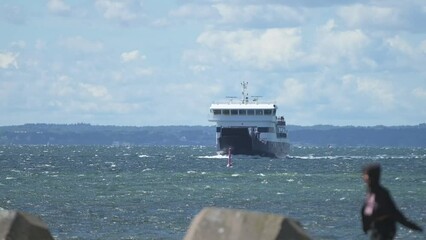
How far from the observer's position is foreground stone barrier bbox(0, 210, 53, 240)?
15539mm

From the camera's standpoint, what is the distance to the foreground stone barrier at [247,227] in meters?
13.5

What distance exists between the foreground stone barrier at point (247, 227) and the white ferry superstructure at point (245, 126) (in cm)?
9729

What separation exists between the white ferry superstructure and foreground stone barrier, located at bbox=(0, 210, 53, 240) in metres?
95.2

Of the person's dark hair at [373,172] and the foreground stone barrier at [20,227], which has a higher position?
the person's dark hair at [373,172]

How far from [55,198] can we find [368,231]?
39.4 m

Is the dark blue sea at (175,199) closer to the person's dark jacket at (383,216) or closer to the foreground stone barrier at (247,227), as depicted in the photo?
the foreground stone barrier at (247,227)

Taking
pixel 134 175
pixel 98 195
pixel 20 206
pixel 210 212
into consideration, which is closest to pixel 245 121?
pixel 134 175

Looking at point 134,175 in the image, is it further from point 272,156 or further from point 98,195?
point 272,156

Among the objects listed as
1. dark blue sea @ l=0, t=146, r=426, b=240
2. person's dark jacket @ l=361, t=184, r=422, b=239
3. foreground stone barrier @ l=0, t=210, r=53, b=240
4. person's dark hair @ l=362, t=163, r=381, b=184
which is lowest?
dark blue sea @ l=0, t=146, r=426, b=240

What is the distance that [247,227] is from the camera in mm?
13484

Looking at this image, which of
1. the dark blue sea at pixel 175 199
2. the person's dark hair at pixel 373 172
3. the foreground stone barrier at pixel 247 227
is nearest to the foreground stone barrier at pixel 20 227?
the foreground stone barrier at pixel 247 227

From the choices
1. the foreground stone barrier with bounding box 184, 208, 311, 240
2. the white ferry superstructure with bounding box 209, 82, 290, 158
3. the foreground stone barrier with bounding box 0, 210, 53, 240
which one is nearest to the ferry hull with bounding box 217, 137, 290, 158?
the white ferry superstructure with bounding box 209, 82, 290, 158

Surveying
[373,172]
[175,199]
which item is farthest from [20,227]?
[175,199]

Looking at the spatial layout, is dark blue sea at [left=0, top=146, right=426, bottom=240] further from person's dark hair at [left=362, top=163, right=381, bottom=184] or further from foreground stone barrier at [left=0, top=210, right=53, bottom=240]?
person's dark hair at [left=362, top=163, right=381, bottom=184]
